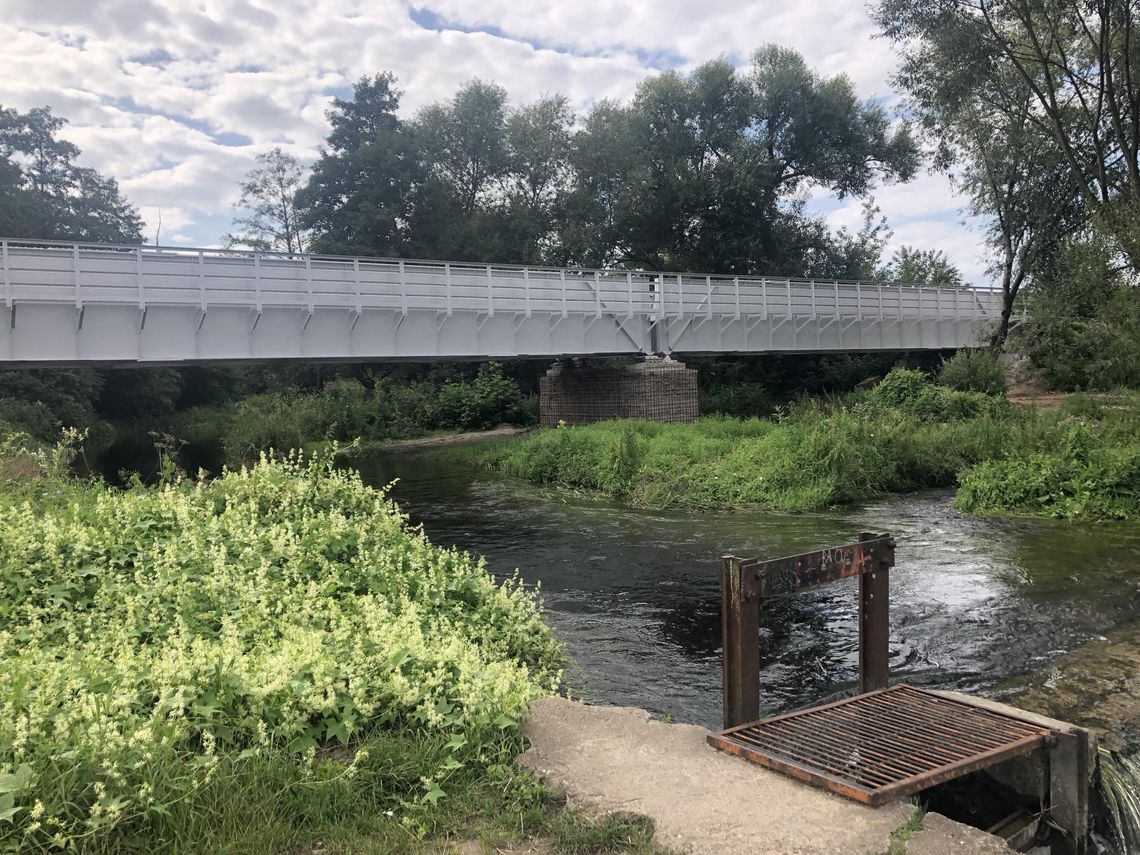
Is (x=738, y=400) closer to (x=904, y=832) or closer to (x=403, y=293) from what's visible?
(x=403, y=293)

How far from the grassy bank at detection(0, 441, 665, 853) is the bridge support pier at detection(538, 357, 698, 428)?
21.9 m

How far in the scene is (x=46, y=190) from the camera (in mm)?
46312

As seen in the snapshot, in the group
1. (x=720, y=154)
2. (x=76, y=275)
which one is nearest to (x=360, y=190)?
(x=720, y=154)

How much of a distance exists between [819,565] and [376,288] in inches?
792

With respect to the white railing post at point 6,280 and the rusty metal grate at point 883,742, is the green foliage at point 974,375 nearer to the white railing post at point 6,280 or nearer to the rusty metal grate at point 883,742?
the rusty metal grate at point 883,742

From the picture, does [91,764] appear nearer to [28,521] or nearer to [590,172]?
[28,521]

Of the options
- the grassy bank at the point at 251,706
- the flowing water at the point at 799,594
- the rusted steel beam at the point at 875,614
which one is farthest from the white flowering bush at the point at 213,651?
the rusted steel beam at the point at 875,614

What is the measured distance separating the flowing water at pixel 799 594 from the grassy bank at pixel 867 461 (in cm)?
87

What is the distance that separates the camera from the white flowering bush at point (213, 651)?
12.4 feet

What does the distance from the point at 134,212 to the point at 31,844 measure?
59.7 m

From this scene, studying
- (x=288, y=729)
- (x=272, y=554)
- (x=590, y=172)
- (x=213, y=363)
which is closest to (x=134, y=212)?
(x=590, y=172)

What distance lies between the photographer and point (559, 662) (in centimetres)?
752

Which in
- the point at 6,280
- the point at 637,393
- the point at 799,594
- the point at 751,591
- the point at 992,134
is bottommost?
the point at 799,594

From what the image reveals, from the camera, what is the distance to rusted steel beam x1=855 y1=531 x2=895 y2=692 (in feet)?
19.9
